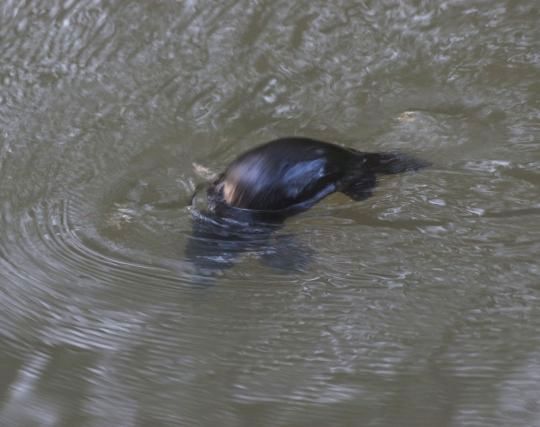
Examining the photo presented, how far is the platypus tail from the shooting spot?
12.7 ft

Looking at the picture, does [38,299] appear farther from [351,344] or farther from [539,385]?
[539,385]

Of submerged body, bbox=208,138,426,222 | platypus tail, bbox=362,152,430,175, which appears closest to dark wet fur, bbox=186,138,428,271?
submerged body, bbox=208,138,426,222

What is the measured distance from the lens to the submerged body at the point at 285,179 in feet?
11.8

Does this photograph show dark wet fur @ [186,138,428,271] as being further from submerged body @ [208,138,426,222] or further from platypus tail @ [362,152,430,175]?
platypus tail @ [362,152,430,175]

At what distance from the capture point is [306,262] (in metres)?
3.42

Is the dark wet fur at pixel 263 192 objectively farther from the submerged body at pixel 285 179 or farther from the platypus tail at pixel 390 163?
the platypus tail at pixel 390 163

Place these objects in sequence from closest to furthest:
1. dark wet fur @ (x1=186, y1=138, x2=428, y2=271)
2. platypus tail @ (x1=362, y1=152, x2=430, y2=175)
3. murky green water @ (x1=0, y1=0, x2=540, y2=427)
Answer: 1. murky green water @ (x1=0, y1=0, x2=540, y2=427)
2. dark wet fur @ (x1=186, y1=138, x2=428, y2=271)
3. platypus tail @ (x1=362, y1=152, x2=430, y2=175)

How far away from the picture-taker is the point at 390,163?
12.9ft

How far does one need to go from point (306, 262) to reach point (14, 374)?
3.93ft

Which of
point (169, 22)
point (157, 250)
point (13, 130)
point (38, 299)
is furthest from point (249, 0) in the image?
point (38, 299)

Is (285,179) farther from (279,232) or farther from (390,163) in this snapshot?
(390,163)

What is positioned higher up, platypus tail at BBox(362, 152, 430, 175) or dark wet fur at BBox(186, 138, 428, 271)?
platypus tail at BBox(362, 152, 430, 175)

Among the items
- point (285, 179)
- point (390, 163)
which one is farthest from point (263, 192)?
point (390, 163)

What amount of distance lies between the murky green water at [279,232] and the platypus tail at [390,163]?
0.06 metres
